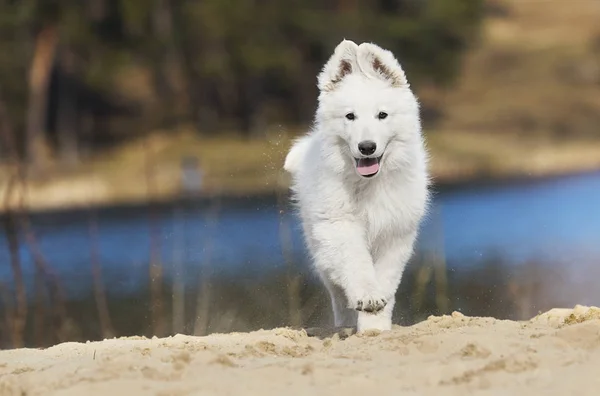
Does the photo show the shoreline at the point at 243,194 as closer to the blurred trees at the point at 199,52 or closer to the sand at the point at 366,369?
the blurred trees at the point at 199,52

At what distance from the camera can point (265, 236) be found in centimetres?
1390

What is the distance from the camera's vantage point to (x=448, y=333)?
17.0 ft

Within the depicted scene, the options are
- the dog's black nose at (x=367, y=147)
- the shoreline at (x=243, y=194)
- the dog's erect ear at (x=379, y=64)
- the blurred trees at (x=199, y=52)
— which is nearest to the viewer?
the dog's black nose at (x=367, y=147)

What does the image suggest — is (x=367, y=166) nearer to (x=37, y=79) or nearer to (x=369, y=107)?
(x=369, y=107)

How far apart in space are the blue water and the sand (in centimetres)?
437

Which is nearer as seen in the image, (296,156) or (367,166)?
(367,166)

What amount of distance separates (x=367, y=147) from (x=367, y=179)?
0.42 m

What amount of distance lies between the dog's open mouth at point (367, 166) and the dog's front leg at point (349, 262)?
37cm

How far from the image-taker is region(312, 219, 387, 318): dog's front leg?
19.5 feet

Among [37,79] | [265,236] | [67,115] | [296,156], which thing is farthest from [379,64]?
[67,115]

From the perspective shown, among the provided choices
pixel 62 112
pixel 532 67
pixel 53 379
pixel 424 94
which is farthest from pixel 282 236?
pixel 532 67

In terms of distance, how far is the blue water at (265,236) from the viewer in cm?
1251

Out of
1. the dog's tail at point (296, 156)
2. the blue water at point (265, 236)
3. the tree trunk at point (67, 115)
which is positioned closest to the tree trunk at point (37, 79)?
the tree trunk at point (67, 115)

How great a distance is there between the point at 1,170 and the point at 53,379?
27.4 metres
